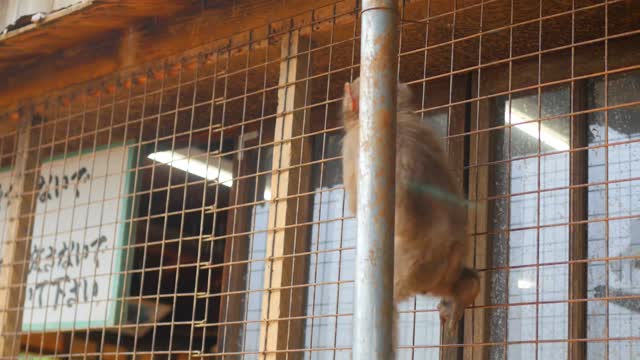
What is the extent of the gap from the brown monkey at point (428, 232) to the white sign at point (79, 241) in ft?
7.29

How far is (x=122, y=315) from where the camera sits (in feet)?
16.6

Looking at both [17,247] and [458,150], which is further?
[17,247]

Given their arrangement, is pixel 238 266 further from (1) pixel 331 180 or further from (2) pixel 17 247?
(2) pixel 17 247

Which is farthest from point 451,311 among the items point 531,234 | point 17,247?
point 17,247

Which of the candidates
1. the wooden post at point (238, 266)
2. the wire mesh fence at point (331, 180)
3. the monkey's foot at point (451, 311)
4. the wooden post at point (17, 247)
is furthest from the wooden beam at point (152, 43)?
the monkey's foot at point (451, 311)

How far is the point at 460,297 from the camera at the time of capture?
3.32 metres

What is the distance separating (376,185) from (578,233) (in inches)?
98.9

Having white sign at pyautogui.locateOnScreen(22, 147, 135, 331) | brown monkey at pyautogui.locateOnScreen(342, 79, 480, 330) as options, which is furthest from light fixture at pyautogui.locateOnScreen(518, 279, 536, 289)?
white sign at pyautogui.locateOnScreen(22, 147, 135, 331)

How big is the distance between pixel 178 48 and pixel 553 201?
2095 mm

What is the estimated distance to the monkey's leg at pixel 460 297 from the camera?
332cm

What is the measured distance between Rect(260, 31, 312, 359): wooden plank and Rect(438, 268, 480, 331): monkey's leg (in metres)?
1.00

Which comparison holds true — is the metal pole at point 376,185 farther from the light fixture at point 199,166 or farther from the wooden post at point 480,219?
the light fixture at point 199,166

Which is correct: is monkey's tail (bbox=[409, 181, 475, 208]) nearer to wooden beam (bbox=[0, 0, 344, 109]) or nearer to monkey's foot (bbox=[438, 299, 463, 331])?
monkey's foot (bbox=[438, 299, 463, 331])

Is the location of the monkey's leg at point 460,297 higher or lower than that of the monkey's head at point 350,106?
lower
